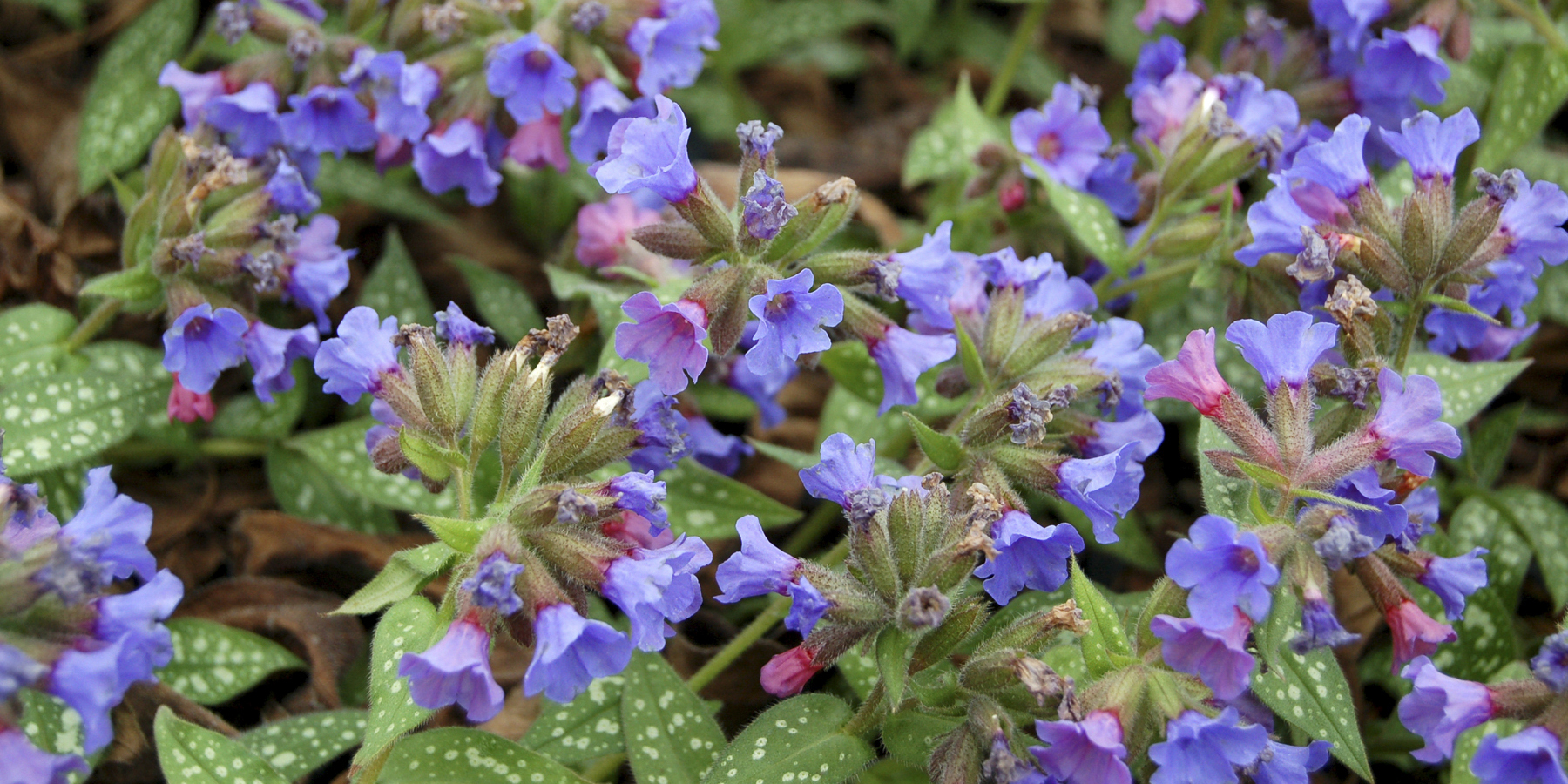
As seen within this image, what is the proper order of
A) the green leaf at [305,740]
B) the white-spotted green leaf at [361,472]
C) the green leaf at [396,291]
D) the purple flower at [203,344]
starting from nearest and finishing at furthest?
the green leaf at [305,740] → the purple flower at [203,344] → the white-spotted green leaf at [361,472] → the green leaf at [396,291]

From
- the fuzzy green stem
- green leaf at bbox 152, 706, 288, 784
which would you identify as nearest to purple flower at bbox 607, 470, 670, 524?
green leaf at bbox 152, 706, 288, 784

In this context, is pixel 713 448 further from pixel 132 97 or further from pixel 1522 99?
pixel 1522 99

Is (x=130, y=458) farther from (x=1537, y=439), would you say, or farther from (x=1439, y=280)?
(x=1537, y=439)

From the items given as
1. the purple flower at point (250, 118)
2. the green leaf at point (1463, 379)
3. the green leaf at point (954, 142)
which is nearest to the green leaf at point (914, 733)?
the green leaf at point (1463, 379)

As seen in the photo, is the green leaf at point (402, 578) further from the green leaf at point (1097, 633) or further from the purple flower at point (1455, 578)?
the purple flower at point (1455, 578)


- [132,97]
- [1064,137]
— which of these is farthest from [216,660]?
[1064,137]

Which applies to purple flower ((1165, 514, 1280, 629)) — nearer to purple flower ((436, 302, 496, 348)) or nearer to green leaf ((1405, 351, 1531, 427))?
green leaf ((1405, 351, 1531, 427))
